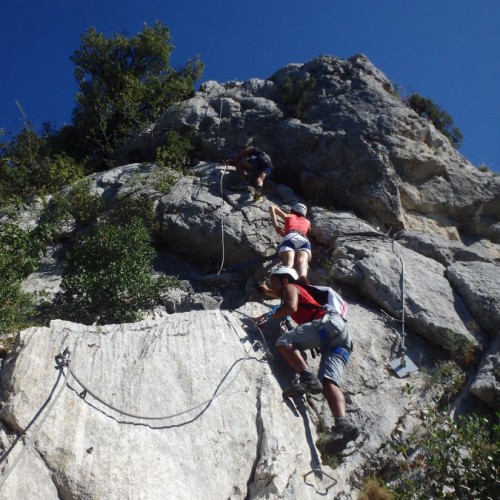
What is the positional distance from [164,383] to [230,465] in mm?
1211

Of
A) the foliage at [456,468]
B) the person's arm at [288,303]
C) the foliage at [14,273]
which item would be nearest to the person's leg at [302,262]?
the person's arm at [288,303]

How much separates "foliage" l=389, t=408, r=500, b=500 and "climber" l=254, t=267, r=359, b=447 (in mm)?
866

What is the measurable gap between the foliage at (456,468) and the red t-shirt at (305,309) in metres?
1.98

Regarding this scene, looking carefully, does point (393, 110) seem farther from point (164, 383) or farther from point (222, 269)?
point (164, 383)

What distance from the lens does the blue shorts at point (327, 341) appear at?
7.69m

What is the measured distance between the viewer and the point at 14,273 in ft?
28.8

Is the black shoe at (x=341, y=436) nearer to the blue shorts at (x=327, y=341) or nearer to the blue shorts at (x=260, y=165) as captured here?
the blue shorts at (x=327, y=341)

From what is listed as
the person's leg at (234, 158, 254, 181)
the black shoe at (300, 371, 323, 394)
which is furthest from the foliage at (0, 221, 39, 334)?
the person's leg at (234, 158, 254, 181)

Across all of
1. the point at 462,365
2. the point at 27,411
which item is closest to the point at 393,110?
the point at 462,365

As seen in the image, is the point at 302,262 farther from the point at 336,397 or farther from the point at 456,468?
the point at 456,468

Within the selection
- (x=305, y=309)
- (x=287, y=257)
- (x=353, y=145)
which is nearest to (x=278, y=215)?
(x=287, y=257)

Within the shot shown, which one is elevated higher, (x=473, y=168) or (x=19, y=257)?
(x=473, y=168)

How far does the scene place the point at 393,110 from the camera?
46.1 ft

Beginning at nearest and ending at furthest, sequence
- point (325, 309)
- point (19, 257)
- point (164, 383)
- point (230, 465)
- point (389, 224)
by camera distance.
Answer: point (230, 465)
point (164, 383)
point (325, 309)
point (19, 257)
point (389, 224)
